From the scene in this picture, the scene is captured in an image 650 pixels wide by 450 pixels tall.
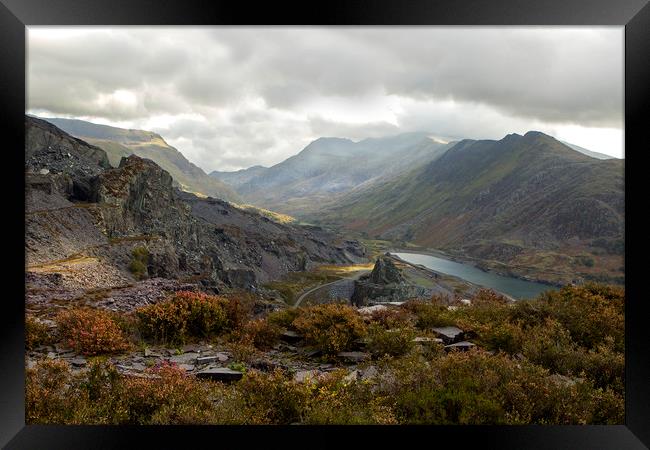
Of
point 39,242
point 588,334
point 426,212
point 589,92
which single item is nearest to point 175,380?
point 588,334

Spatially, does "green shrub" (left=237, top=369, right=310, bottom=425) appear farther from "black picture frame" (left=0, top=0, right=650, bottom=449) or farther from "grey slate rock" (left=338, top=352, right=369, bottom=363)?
"grey slate rock" (left=338, top=352, right=369, bottom=363)

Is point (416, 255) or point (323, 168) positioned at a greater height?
point (323, 168)

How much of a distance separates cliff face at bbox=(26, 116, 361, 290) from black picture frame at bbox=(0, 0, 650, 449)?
16.5 meters

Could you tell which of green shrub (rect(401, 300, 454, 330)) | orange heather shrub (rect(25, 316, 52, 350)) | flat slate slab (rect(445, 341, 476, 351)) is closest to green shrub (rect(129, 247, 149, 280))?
orange heather shrub (rect(25, 316, 52, 350))

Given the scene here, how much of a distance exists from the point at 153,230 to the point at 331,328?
3106 centimetres

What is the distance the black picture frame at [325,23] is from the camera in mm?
4320

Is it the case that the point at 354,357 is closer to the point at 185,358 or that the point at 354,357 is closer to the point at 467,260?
the point at 185,358

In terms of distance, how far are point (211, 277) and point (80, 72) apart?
1706 cm

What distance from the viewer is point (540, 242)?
2803 cm

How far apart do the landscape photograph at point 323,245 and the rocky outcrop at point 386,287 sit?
0.21 meters

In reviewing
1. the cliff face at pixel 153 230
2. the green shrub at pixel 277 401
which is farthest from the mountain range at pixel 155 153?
the green shrub at pixel 277 401

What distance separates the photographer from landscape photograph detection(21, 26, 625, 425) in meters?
4.88

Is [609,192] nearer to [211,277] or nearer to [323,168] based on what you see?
[211,277]

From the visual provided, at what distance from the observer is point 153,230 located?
113 feet
